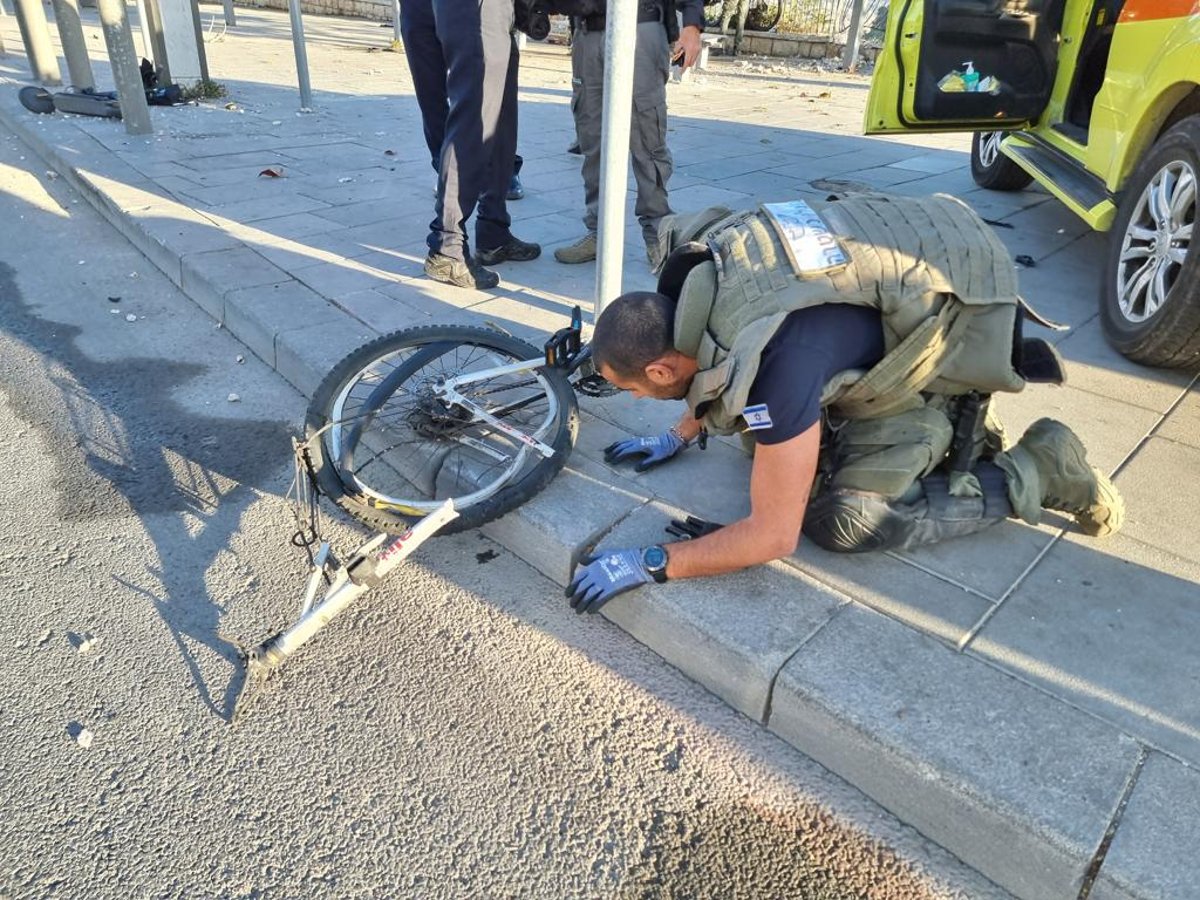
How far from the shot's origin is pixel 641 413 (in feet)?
10.7

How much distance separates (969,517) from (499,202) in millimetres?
3127

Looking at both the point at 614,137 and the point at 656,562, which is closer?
the point at 656,562

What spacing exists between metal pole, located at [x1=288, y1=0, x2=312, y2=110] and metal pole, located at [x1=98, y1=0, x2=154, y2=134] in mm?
1482

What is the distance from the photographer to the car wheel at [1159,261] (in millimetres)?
3268

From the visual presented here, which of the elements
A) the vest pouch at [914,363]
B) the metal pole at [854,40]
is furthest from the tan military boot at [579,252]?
the metal pole at [854,40]

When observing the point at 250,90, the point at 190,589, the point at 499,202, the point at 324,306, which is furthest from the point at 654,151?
the point at 250,90

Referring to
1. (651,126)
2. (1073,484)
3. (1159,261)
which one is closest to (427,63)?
(651,126)

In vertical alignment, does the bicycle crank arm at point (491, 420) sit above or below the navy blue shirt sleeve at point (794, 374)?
below

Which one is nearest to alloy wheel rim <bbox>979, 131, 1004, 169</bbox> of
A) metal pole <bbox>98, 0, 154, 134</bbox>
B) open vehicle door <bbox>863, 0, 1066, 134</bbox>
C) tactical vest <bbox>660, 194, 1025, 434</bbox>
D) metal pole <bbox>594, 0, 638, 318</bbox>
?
open vehicle door <bbox>863, 0, 1066, 134</bbox>

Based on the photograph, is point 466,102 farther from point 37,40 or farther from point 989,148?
point 37,40

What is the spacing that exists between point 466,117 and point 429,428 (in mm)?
1927

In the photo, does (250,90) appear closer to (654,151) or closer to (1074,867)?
(654,151)

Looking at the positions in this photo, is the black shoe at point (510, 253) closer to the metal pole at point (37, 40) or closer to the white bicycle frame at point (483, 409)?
the white bicycle frame at point (483, 409)

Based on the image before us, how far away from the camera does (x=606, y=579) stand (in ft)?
7.75
